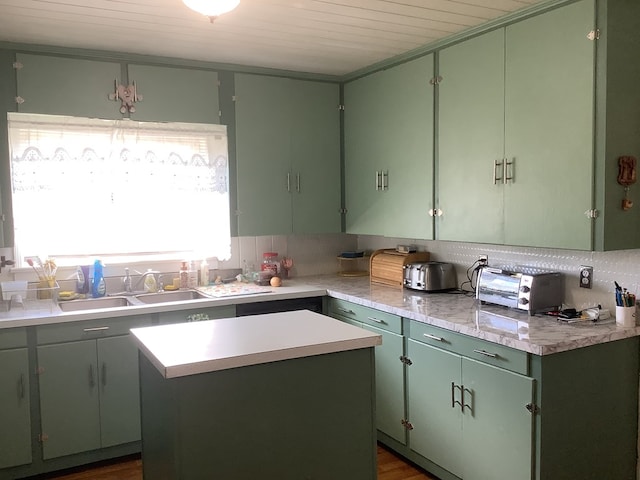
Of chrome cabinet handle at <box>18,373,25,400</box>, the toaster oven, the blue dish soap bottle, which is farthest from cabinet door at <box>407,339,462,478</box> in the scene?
chrome cabinet handle at <box>18,373,25,400</box>

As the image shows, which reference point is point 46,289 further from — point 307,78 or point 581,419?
point 581,419

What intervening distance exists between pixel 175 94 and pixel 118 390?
1847 millimetres

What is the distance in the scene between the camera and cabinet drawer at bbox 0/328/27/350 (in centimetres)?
296

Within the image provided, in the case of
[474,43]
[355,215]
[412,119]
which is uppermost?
[474,43]

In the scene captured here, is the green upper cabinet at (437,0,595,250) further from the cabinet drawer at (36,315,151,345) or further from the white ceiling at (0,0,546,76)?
the cabinet drawer at (36,315,151,345)

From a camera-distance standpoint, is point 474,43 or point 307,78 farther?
point 307,78

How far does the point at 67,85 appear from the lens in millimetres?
3389

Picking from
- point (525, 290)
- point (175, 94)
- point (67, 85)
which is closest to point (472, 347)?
point (525, 290)

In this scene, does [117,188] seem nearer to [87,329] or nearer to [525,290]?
[87,329]

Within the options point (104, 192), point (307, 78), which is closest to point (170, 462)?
point (104, 192)

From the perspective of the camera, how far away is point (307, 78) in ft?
13.5

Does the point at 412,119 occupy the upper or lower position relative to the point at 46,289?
upper

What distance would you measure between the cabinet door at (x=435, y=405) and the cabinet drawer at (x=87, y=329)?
1.53 meters

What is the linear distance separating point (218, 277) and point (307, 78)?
5.09 ft
